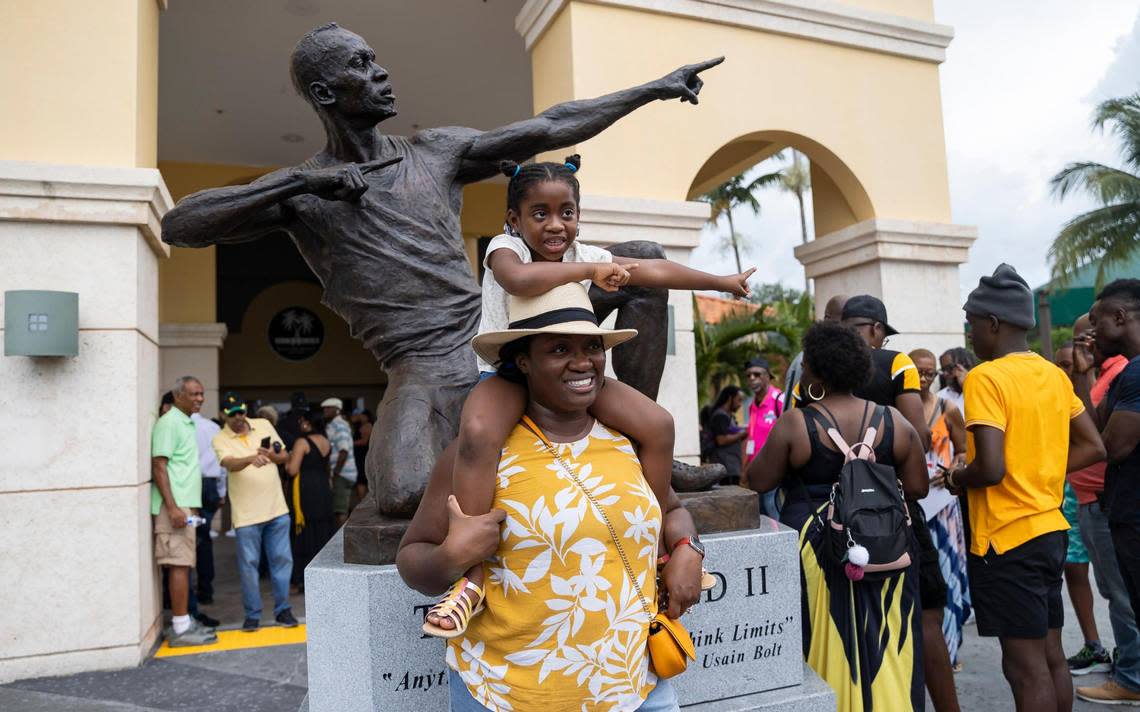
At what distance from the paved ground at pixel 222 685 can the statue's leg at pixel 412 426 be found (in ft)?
7.70

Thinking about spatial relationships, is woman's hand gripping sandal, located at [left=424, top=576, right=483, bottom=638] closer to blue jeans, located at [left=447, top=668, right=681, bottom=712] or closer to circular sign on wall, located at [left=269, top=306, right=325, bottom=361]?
blue jeans, located at [left=447, top=668, right=681, bottom=712]

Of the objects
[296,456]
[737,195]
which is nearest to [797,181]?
[737,195]

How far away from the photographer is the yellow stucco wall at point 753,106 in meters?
6.29

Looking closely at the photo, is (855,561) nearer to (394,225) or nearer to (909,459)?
(909,459)

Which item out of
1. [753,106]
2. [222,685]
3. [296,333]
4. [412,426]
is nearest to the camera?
[412,426]

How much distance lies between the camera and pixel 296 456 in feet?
21.4

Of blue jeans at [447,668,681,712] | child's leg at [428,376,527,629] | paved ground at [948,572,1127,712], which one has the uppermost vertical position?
child's leg at [428,376,527,629]

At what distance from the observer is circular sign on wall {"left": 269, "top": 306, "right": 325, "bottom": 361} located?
17.9 metres

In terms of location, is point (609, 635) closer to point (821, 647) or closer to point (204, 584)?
point (821, 647)

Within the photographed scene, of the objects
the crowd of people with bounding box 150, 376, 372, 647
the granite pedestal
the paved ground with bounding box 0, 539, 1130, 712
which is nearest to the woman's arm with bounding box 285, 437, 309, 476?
the crowd of people with bounding box 150, 376, 372, 647

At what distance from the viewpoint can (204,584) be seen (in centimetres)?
669

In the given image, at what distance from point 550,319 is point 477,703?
2.54 feet

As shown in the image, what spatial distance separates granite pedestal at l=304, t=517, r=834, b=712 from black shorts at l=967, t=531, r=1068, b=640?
2.45 feet

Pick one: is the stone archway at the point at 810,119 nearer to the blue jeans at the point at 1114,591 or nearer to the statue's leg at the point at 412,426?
the blue jeans at the point at 1114,591
